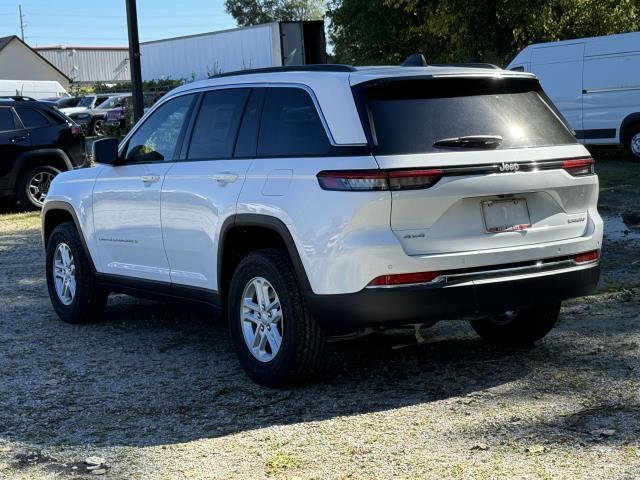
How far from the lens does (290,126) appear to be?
5.80 meters

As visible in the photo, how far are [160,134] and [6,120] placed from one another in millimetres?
10282

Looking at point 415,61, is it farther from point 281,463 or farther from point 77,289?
point 77,289

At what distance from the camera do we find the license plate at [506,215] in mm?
5375

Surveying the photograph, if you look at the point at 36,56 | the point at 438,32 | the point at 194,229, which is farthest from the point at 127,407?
the point at 36,56

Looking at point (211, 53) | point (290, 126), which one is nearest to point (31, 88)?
point (211, 53)

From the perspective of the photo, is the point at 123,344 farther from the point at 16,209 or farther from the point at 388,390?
the point at 16,209

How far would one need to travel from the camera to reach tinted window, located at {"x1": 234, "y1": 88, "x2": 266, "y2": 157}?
602cm

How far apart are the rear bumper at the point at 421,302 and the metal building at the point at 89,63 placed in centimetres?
8944

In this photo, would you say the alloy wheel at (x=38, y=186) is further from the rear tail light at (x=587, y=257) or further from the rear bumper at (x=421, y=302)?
the rear tail light at (x=587, y=257)

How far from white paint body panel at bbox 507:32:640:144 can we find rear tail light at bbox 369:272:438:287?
50.5ft

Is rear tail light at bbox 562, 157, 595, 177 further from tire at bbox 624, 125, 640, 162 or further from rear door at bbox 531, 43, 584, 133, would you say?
rear door at bbox 531, 43, 584, 133

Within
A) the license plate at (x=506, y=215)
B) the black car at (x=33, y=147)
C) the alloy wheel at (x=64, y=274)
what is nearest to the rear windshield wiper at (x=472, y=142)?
the license plate at (x=506, y=215)

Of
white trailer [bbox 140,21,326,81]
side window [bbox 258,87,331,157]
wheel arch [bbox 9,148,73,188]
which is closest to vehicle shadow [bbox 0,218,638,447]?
side window [bbox 258,87,331,157]

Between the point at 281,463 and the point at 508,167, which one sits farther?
the point at 508,167
